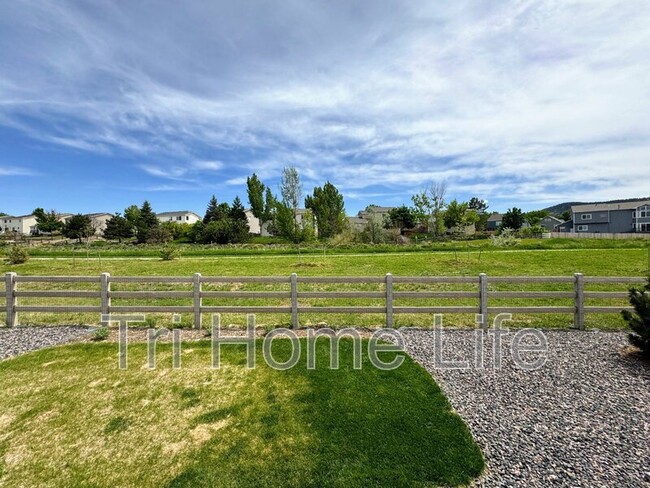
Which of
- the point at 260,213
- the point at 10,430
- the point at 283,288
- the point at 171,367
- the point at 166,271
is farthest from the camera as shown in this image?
the point at 260,213

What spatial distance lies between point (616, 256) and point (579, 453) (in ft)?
73.2

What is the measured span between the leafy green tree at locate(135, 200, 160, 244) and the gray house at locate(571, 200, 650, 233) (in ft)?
246

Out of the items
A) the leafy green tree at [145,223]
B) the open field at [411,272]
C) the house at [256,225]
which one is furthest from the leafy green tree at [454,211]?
the leafy green tree at [145,223]

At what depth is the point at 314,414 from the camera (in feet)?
13.9

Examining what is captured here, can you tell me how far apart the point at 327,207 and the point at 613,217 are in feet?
160

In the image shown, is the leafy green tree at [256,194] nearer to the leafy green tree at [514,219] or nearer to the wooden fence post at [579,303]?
the leafy green tree at [514,219]

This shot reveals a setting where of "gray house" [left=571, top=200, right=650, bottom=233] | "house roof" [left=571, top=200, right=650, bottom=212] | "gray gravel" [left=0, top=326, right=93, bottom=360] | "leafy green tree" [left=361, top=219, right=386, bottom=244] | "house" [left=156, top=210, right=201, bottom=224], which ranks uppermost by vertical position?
"house" [left=156, top=210, right=201, bottom=224]

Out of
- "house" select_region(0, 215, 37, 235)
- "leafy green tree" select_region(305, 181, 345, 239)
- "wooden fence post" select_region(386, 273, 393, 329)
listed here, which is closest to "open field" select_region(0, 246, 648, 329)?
"wooden fence post" select_region(386, 273, 393, 329)

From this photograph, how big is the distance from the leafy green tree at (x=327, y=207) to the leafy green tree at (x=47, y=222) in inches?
1900

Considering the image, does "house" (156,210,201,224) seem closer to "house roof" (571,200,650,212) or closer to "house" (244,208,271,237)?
"house" (244,208,271,237)

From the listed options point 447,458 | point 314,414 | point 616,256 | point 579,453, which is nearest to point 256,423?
point 314,414

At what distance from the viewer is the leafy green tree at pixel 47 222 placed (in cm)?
6644

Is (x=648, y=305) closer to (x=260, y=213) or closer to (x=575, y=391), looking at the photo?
(x=575, y=391)

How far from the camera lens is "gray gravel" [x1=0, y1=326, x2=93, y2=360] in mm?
6453
